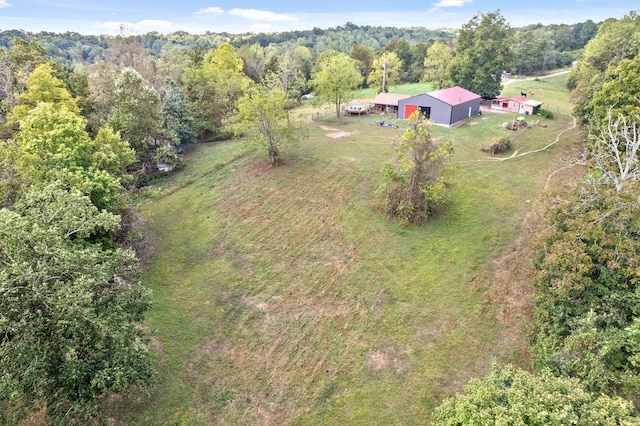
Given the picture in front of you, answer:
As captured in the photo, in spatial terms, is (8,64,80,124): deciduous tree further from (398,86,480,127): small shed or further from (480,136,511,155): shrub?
(480,136,511,155): shrub

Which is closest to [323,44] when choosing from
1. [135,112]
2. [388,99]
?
[388,99]

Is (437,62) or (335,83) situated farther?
(437,62)

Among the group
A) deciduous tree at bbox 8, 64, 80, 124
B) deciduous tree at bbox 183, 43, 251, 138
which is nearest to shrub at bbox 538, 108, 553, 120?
deciduous tree at bbox 183, 43, 251, 138

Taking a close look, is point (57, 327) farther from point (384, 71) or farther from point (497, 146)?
point (384, 71)

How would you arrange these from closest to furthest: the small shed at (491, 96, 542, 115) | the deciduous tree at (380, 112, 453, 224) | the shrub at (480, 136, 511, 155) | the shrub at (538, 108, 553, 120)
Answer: the deciduous tree at (380, 112, 453, 224) → the shrub at (480, 136, 511, 155) → the shrub at (538, 108, 553, 120) → the small shed at (491, 96, 542, 115)

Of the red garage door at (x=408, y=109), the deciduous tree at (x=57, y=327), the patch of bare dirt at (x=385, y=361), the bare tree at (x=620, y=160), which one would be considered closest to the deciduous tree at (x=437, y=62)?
the red garage door at (x=408, y=109)
